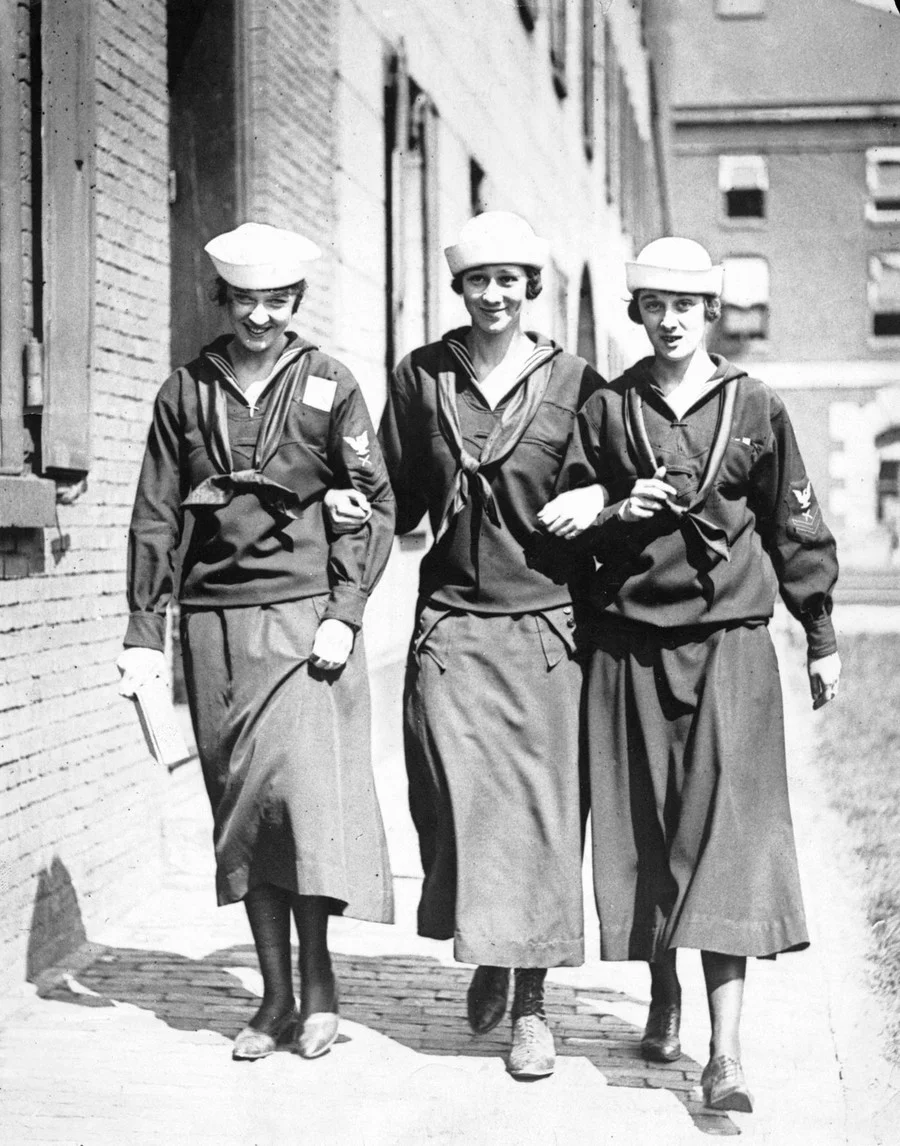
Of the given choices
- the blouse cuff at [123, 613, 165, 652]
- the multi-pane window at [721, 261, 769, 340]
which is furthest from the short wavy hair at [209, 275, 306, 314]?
the multi-pane window at [721, 261, 769, 340]

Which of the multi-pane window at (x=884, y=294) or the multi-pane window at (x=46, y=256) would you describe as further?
the multi-pane window at (x=884, y=294)

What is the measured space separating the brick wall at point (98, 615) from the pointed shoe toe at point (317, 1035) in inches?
42.6

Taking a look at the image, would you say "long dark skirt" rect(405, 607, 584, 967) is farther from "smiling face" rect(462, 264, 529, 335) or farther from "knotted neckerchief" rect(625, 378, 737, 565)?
"smiling face" rect(462, 264, 529, 335)

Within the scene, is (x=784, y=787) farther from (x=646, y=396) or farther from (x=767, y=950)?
(x=646, y=396)

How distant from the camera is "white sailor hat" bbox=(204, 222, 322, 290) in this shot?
4051mm

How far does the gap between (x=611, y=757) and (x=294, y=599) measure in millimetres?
916

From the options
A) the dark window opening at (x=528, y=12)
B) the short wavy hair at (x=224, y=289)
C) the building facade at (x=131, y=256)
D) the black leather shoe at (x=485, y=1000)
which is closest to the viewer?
the short wavy hair at (x=224, y=289)

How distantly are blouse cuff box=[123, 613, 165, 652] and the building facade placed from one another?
69cm

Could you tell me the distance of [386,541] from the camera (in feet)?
14.0

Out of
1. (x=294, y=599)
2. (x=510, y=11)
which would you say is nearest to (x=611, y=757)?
(x=294, y=599)

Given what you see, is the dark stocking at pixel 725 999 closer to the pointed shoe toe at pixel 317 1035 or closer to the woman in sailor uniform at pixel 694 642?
the woman in sailor uniform at pixel 694 642

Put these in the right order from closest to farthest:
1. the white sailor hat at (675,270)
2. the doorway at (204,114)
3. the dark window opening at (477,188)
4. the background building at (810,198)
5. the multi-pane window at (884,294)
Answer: the white sailor hat at (675,270) < the doorway at (204,114) < the dark window opening at (477,188) < the background building at (810,198) < the multi-pane window at (884,294)

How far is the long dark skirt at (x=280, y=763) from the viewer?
414 cm

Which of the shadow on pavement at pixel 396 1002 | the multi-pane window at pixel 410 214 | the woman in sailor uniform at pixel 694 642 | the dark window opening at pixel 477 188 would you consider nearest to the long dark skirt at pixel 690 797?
the woman in sailor uniform at pixel 694 642
